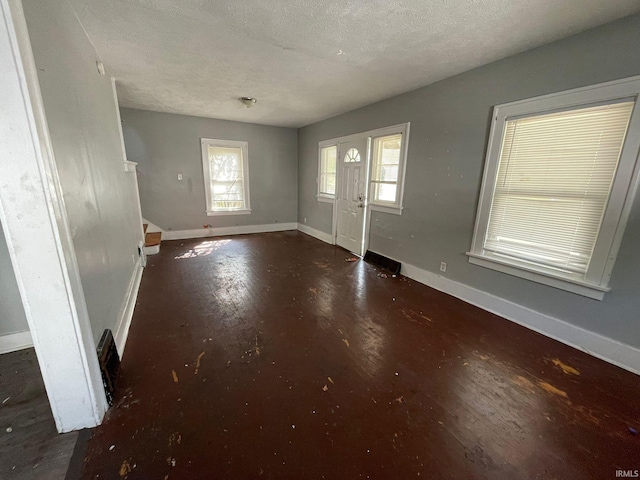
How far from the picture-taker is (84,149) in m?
1.69

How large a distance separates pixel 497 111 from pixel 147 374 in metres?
3.64

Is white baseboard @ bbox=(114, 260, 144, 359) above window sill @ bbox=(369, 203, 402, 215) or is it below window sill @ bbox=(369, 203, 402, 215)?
below

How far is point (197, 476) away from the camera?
1.15 m

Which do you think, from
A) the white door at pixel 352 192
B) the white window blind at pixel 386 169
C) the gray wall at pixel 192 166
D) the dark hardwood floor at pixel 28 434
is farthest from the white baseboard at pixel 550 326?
the gray wall at pixel 192 166

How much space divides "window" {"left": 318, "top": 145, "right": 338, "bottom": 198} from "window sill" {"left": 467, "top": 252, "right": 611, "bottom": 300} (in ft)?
9.98

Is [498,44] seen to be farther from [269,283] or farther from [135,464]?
[135,464]

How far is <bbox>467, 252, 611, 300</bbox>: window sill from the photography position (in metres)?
2.00

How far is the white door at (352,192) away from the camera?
420cm

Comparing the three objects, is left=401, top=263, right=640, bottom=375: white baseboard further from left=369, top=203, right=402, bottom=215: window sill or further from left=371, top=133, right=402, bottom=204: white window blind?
left=371, top=133, right=402, bottom=204: white window blind

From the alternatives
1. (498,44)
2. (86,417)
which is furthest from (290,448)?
(498,44)

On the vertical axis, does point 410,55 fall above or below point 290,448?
above

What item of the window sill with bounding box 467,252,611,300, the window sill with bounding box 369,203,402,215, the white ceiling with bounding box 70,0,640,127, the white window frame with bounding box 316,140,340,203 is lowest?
the window sill with bounding box 467,252,611,300

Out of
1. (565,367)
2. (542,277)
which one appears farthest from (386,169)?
(565,367)

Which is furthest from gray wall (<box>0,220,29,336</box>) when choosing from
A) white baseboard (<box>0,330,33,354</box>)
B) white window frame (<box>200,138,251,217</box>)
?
white window frame (<box>200,138,251,217</box>)
